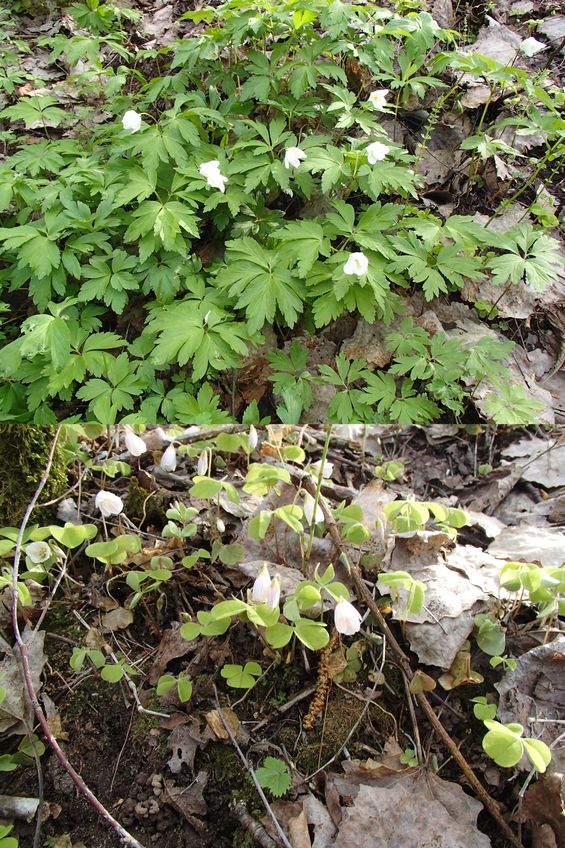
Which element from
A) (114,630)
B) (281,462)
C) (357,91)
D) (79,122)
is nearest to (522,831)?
(114,630)

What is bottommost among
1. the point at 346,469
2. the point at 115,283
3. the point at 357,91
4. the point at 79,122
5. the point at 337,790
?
the point at 346,469

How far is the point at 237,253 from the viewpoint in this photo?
3.00 metres

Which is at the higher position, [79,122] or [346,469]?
[79,122]

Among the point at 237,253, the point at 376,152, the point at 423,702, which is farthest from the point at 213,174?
the point at 423,702

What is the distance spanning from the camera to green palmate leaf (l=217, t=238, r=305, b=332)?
9.37 ft

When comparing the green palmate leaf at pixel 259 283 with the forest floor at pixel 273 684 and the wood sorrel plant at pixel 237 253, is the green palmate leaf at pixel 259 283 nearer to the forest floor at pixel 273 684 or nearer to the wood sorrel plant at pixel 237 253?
the wood sorrel plant at pixel 237 253

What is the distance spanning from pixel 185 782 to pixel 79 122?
14.3 feet

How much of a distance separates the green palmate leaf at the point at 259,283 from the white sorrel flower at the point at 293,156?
434 millimetres

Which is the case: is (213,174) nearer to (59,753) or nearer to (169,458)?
(169,458)

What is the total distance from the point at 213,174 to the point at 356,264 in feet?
2.96

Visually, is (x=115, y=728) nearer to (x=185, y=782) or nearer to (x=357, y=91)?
(x=185, y=782)

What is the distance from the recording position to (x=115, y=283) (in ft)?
9.93

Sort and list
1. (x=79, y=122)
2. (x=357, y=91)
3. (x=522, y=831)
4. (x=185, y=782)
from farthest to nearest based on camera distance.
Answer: (x=79, y=122) < (x=357, y=91) < (x=185, y=782) < (x=522, y=831)

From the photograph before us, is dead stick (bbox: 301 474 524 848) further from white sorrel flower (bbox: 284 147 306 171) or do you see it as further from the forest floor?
white sorrel flower (bbox: 284 147 306 171)
